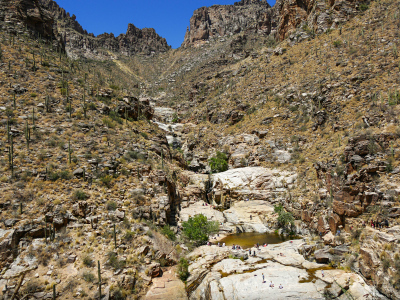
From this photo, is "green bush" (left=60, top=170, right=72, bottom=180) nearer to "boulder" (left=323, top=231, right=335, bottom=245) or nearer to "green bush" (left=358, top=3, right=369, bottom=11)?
"boulder" (left=323, top=231, right=335, bottom=245)

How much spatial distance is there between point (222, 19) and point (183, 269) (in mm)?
153664

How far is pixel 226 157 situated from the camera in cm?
4150

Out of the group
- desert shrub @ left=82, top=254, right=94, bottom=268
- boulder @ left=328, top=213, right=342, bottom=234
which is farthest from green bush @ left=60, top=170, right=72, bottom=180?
boulder @ left=328, top=213, right=342, bottom=234

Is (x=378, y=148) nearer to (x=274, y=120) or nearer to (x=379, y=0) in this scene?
(x=274, y=120)

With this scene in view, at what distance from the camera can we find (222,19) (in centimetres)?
14175

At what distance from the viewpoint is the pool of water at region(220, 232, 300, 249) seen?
23391 millimetres

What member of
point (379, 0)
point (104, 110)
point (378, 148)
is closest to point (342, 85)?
point (378, 148)

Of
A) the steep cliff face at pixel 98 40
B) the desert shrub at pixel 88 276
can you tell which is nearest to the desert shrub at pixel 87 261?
the desert shrub at pixel 88 276

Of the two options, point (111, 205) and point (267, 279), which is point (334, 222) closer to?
point (267, 279)

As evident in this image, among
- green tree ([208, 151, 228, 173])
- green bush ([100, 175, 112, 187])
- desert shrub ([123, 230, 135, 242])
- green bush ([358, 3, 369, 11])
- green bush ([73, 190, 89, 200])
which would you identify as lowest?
desert shrub ([123, 230, 135, 242])

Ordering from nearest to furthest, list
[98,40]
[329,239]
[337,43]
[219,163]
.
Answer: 1. [329,239]
2. [219,163]
3. [337,43]
4. [98,40]

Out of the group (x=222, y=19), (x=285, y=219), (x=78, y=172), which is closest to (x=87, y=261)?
(x=78, y=172)

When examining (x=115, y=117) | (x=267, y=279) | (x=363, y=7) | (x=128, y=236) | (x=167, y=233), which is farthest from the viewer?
(x=363, y=7)

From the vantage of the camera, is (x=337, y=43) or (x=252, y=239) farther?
(x=337, y=43)
